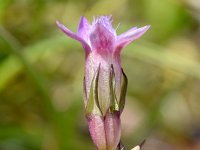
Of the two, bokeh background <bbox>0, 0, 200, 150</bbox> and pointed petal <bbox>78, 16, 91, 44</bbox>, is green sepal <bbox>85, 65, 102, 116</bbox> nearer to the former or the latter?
pointed petal <bbox>78, 16, 91, 44</bbox>

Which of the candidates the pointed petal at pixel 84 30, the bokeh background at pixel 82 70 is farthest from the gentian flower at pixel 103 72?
the bokeh background at pixel 82 70

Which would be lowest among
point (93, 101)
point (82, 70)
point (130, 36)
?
point (93, 101)

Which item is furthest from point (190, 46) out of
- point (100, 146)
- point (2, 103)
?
point (100, 146)

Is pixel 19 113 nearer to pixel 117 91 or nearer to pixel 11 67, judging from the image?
pixel 11 67

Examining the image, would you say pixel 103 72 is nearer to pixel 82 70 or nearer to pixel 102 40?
pixel 102 40

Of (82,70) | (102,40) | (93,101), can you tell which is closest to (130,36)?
(102,40)

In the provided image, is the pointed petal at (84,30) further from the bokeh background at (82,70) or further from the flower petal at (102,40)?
the bokeh background at (82,70)
